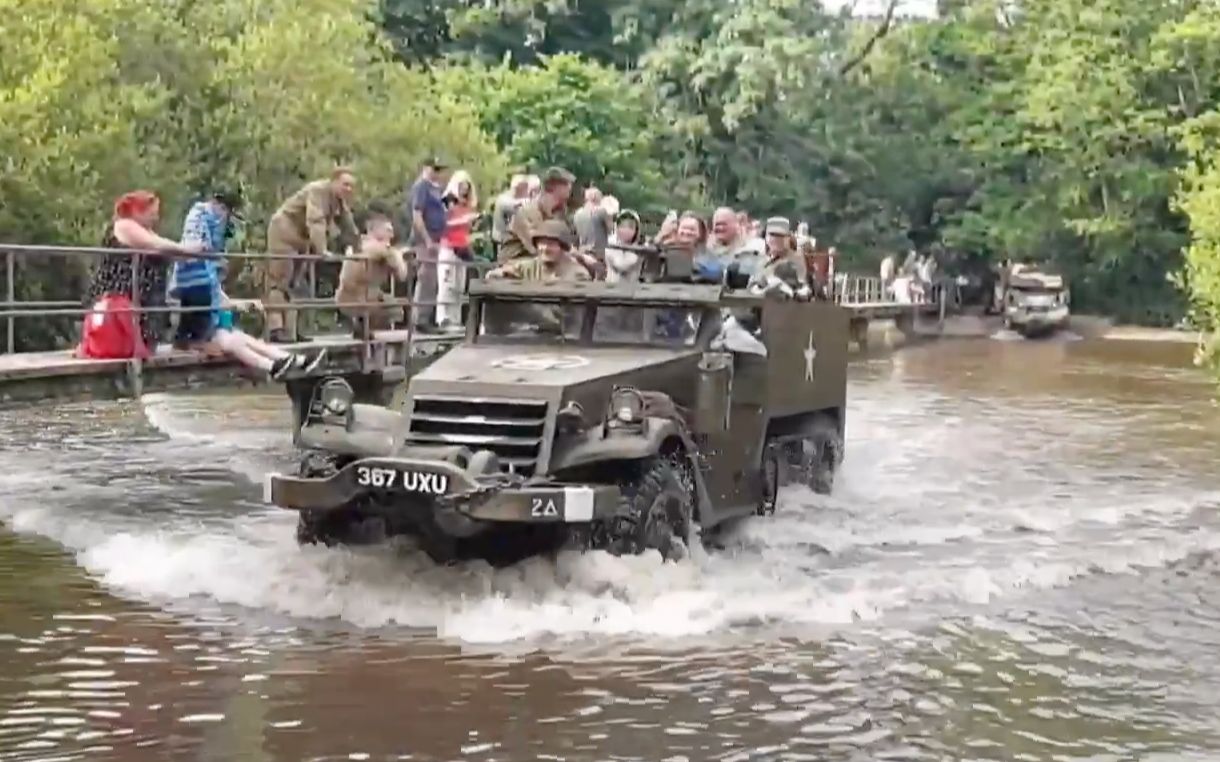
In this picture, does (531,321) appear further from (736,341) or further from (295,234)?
(295,234)

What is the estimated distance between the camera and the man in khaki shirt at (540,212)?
1477 centimetres

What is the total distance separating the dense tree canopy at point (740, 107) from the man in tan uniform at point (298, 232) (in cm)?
643

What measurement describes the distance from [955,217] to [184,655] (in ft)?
155

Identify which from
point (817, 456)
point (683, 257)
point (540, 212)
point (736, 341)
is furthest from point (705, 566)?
point (540, 212)

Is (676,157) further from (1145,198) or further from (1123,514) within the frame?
(1123,514)

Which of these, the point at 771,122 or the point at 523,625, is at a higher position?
the point at 771,122

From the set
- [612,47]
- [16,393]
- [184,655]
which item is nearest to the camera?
[184,655]

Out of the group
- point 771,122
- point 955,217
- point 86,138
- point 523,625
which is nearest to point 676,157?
point 771,122

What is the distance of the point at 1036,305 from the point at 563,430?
37449 millimetres

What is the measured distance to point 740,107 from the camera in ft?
153

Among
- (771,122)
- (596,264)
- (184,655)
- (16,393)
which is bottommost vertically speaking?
(184,655)

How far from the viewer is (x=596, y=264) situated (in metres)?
14.0

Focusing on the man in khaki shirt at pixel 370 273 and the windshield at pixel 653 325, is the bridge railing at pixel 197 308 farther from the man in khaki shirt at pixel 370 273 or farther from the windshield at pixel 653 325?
the windshield at pixel 653 325

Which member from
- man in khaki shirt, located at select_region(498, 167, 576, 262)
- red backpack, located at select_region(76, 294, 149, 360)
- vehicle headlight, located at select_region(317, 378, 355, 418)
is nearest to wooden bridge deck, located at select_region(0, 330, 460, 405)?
red backpack, located at select_region(76, 294, 149, 360)
